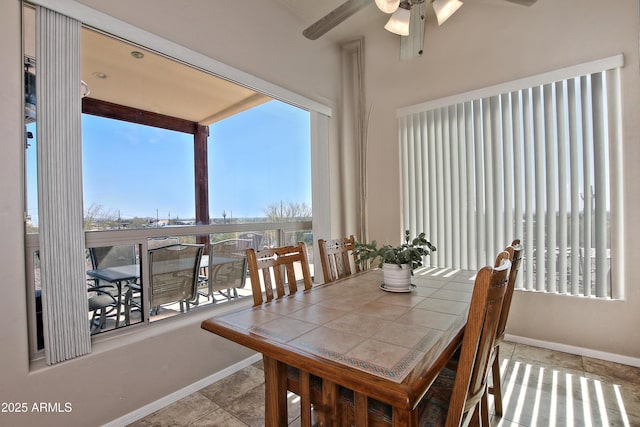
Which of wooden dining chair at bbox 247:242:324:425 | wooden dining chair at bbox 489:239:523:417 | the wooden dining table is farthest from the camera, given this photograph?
wooden dining chair at bbox 489:239:523:417

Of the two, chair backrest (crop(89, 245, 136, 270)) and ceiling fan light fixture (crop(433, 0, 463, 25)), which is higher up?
ceiling fan light fixture (crop(433, 0, 463, 25))

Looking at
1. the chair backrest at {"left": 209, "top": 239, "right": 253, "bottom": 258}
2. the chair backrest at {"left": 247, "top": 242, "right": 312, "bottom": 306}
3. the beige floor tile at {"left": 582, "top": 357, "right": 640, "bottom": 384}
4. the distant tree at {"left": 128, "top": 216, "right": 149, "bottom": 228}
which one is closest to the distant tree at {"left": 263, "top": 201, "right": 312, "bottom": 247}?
the chair backrest at {"left": 209, "top": 239, "right": 253, "bottom": 258}

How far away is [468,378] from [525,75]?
2.90m

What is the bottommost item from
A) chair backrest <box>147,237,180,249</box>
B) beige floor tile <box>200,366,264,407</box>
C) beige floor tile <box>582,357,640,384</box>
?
beige floor tile <box>200,366,264,407</box>

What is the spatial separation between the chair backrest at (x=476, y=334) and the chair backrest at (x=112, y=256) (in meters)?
2.01

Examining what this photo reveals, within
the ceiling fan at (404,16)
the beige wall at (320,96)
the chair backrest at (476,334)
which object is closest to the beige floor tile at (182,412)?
the beige wall at (320,96)

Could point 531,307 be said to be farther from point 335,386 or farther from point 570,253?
point 335,386

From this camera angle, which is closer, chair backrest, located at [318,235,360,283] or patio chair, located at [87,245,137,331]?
patio chair, located at [87,245,137,331]

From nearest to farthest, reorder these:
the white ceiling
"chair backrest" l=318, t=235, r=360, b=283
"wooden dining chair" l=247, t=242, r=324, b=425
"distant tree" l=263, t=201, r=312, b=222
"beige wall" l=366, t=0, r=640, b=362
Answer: "wooden dining chair" l=247, t=242, r=324, b=425, "chair backrest" l=318, t=235, r=360, b=283, "beige wall" l=366, t=0, r=640, b=362, the white ceiling, "distant tree" l=263, t=201, r=312, b=222

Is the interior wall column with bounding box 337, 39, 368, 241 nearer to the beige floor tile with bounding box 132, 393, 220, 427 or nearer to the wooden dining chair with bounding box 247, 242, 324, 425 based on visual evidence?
the wooden dining chair with bounding box 247, 242, 324, 425

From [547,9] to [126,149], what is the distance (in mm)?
3684

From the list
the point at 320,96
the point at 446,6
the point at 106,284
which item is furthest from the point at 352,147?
the point at 106,284

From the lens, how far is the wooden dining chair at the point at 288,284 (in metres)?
1.27

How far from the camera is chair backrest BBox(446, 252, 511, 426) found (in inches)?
35.5
